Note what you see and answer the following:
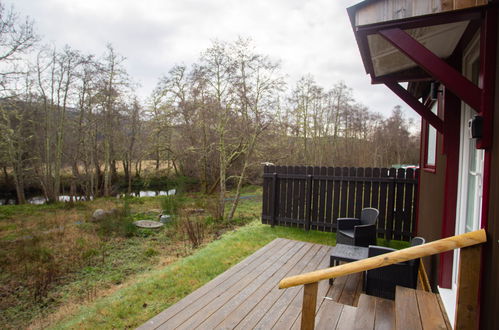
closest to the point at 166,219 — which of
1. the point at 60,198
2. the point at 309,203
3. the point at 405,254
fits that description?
the point at 309,203

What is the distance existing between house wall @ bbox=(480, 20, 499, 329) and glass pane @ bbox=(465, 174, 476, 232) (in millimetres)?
942

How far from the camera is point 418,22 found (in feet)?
4.95

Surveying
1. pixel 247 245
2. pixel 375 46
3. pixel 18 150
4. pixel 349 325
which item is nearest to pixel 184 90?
pixel 18 150

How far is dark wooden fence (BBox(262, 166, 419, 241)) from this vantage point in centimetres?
471

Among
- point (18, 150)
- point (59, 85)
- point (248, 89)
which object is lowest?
point (18, 150)

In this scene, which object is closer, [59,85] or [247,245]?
[247,245]

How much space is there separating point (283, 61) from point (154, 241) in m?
6.85

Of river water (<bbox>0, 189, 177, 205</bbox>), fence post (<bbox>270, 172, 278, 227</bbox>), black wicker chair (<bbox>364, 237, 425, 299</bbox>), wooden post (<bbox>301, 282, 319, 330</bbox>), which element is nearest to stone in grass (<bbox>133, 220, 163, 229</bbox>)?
river water (<bbox>0, 189, 177, 205</bbox>)

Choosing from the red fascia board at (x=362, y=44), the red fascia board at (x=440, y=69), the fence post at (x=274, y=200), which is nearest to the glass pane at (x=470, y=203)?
the red fascia board at (x=440, y=69)

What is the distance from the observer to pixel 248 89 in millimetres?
8867

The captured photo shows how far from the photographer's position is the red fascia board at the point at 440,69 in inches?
53.6

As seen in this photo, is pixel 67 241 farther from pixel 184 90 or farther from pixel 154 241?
pixel 184 90

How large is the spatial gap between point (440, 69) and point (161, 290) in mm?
3574

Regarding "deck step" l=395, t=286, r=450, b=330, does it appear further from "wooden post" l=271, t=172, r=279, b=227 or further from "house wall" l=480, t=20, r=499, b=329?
"wooden post" l=271, t=172, r=279, b=227
